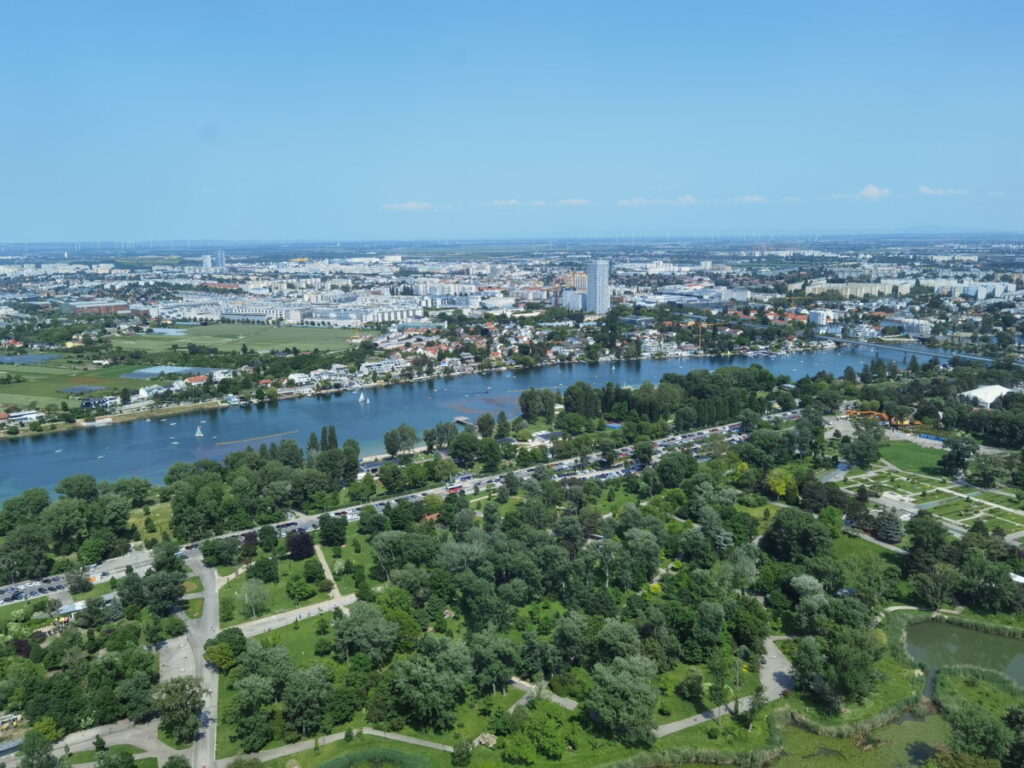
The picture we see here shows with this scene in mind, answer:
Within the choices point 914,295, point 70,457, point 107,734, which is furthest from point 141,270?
point 107,734

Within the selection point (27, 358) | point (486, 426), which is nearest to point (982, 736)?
point (486, 426)

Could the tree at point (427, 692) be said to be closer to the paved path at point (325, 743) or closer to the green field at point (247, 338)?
the paved path at point (325, 743)

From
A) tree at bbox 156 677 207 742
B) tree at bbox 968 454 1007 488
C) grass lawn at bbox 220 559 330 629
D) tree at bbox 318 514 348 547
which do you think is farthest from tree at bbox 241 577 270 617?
tree at bbox 968 454 1007 488

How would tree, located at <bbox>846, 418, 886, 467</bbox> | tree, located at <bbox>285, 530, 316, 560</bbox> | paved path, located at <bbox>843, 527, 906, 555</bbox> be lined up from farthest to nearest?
1. tree, located at <bbox>846, 418, 886, 467</bbox>
2. paved path, located at <bbox>843, 527, 906, 555</bbox>
3. tree, located at <bbox>285, 530, 316, 560</bbox>

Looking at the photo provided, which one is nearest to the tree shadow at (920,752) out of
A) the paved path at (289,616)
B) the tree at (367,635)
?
the tree at (367,635)

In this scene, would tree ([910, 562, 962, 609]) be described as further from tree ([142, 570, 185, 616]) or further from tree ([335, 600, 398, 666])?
tree ([142, 570, 185, 616])

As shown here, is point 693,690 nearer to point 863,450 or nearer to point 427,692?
point 427,692

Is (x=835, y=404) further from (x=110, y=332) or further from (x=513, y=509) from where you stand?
(x=110, y=332)
